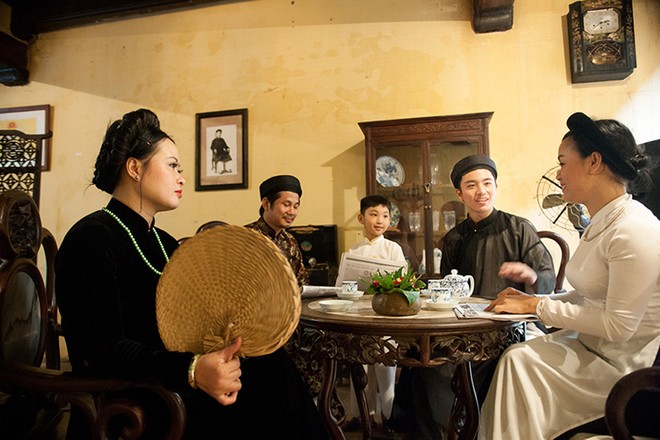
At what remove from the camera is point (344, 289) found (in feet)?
5.96

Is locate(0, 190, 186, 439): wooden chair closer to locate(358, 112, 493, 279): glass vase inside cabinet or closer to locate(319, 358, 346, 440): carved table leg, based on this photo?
locate(319, 358, 346, 440): carved table leg

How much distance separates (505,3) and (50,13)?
438 centimetres

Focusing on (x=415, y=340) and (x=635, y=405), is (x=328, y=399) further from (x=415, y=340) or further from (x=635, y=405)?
(x=635, y=405)

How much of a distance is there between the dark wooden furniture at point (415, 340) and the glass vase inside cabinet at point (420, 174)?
169 centimetres

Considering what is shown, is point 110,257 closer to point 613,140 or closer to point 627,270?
point 627,270

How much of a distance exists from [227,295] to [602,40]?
360 cm

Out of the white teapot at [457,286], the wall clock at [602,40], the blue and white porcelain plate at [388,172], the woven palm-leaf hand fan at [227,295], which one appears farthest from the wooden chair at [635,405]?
the wall clock at [602,40]

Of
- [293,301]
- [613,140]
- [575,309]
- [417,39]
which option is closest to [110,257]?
[293,301]

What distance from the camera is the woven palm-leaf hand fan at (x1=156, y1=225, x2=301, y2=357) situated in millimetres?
816

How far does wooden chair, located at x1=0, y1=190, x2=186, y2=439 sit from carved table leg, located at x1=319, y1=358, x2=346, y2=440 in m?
0.72

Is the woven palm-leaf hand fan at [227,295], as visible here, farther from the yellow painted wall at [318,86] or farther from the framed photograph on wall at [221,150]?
the framed photograph on wall at [221,150]

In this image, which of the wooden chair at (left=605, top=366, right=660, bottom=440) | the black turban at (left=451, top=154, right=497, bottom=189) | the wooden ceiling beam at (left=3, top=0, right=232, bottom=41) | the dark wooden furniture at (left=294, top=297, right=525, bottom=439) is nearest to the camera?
the wooden chair at (left=605, top=366, right=660, bottom=440)

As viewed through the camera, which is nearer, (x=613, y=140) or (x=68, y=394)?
(x=68, y=394)

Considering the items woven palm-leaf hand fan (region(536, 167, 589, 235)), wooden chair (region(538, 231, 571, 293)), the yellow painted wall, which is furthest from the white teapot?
woven palm-leaf hand fan (region(536, 167, 589, 235))
